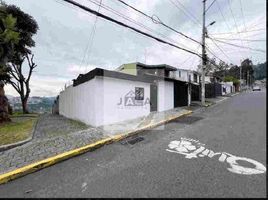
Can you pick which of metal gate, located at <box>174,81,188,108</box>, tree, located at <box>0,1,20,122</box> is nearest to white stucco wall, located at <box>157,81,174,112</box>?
metal gate, located at <box>174,81,188,108</box>

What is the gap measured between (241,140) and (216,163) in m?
2.48

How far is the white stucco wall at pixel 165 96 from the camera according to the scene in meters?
16.6

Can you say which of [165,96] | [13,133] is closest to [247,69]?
[165,96]

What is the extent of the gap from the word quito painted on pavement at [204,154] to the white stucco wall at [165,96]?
30.2 ft

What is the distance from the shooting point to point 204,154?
5.68 metres

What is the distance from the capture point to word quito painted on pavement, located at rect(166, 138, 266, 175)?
458 centimetres

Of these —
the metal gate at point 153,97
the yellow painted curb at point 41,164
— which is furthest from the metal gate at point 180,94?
the yellow painted curb at point 41,164

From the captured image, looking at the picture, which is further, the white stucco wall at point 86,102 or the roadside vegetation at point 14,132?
the white stucco wall at point 86,102

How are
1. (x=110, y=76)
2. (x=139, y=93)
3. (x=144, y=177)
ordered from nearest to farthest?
(x=144, y=177)
(x=110, y=76)
(x=139, y=93)

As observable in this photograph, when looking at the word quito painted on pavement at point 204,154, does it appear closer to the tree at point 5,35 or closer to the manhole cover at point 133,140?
the manhole cover at point 133,140

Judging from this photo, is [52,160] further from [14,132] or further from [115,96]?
[115,96]

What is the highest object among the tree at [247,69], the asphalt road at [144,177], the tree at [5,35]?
the tree at [247,69]

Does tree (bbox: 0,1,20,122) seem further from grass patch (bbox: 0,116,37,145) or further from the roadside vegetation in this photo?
grass patch (bbox: 0,116,37,145)

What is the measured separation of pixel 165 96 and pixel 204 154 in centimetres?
1182
